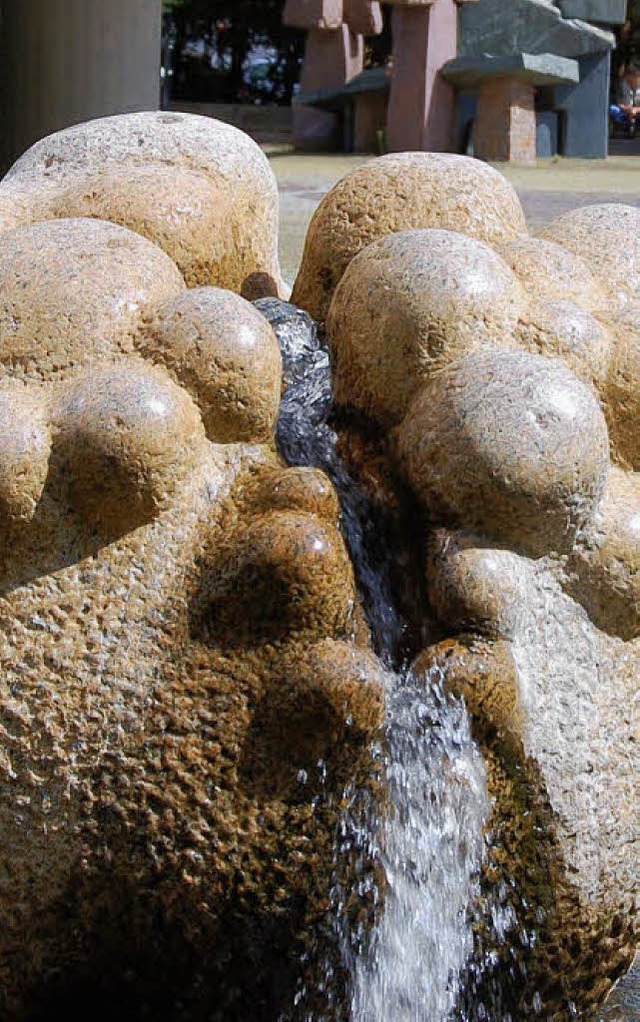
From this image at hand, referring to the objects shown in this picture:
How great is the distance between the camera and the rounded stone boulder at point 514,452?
2.50 m

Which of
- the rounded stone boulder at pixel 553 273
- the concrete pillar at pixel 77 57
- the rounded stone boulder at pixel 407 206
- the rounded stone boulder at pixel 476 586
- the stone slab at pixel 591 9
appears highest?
the stone slab at pixel 591 9

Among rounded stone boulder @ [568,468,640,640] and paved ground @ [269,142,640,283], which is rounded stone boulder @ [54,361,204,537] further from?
paved ground @ [269,142,640,283]

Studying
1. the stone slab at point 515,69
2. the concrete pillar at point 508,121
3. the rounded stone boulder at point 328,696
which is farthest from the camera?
the concrete pillar at point 508,121

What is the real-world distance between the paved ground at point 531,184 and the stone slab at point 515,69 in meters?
0.87

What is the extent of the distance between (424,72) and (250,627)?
15.0 meters

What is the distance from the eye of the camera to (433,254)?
2736mm

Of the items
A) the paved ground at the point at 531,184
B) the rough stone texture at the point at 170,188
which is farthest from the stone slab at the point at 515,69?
the rough stone texture at the point at 170,188

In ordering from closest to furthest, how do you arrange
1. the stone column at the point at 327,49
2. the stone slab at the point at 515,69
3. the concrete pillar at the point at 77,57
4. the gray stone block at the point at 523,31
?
the concrete pillar at the point at 77,57
the stone slab at the point at 515,69
the gray stone block at the point at 523,31
the stone column at the point at 327,49

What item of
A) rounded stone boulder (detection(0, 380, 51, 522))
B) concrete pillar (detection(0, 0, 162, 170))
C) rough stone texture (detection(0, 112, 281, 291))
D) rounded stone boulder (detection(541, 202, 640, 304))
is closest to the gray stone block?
concrete pillar (detection(0, 0, 162, 170))

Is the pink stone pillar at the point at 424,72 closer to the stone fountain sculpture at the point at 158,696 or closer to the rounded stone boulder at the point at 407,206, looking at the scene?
the rounded stone boulder at the point at 407,206

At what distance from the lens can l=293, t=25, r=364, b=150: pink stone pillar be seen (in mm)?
19422

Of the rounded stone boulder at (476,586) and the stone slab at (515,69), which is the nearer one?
the rounded stone boulder at (476,586)

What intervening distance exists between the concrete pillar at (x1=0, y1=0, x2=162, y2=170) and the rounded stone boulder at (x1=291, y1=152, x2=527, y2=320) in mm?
3221

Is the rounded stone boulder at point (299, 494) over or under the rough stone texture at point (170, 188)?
under
